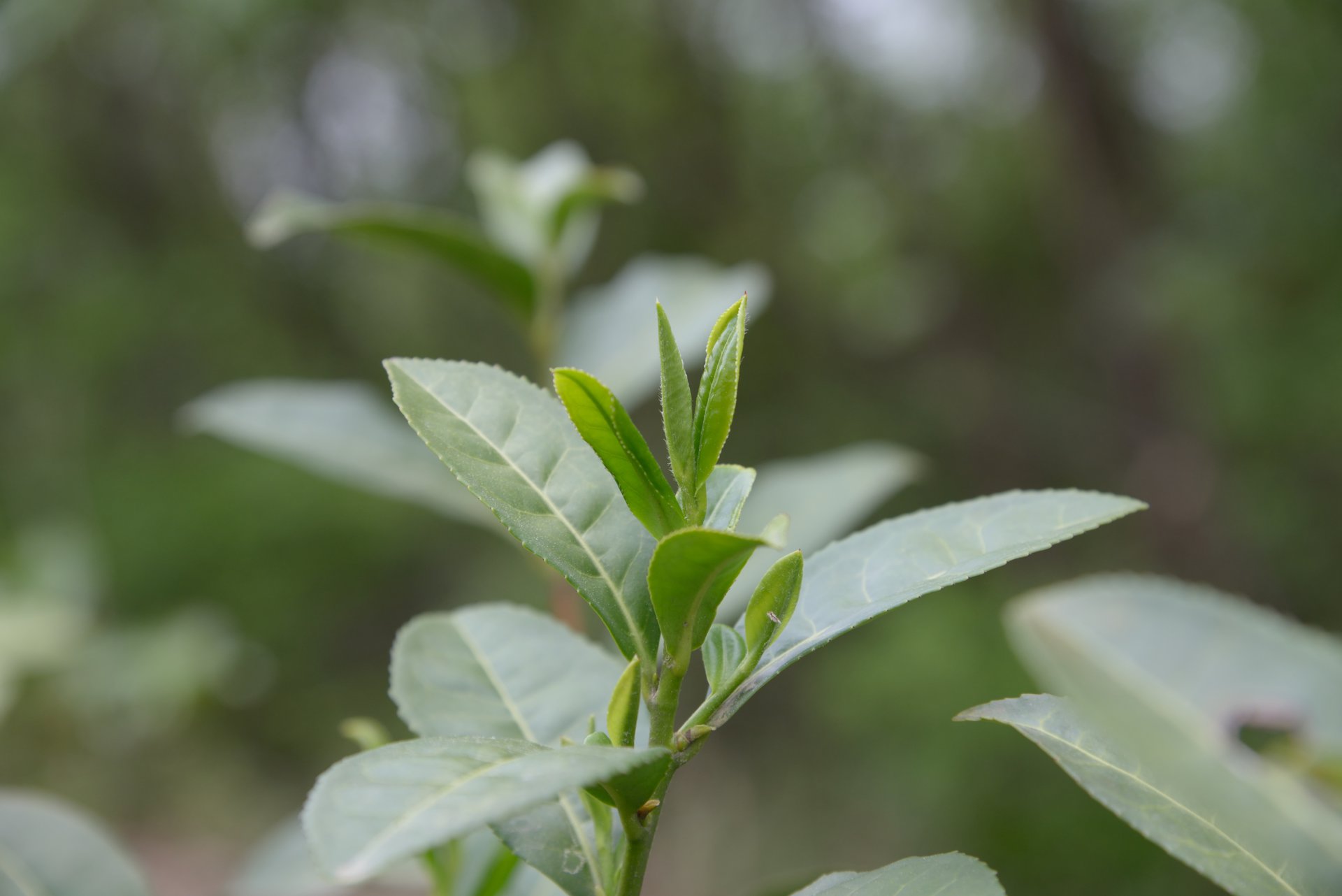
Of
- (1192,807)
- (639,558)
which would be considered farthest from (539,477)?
(1192,807)

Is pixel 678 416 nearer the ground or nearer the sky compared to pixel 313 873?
nearer the sky

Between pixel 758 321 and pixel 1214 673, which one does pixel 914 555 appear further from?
pixel 758 321

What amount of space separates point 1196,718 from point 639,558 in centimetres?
35

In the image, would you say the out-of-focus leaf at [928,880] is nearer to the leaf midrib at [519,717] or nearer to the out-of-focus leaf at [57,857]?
the leaf midrib at [519,717]

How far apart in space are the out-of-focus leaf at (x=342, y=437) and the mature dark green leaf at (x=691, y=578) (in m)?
0.49

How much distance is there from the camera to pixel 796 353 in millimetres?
3971

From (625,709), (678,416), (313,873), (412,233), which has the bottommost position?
(313,873)

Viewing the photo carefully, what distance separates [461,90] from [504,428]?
160 inches

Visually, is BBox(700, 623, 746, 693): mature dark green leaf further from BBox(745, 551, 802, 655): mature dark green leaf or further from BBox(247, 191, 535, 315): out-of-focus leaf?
BBox(247, 191, 535, 315): out-of-focus leaf

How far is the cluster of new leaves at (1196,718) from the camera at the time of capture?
1.04 feet

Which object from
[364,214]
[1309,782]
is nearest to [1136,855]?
[1309,782]

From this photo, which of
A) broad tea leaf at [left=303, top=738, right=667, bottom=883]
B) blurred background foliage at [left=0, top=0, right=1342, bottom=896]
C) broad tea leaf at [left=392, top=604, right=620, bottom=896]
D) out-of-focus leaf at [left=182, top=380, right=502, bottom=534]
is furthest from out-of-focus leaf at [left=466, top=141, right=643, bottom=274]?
blurred background foliage at [left=0, top=0, right=1342, bottom=896]

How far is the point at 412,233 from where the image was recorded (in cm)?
83

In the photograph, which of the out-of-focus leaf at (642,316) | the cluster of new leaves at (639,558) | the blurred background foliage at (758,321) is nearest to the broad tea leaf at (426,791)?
the cluster of new leaves at (639,558)
